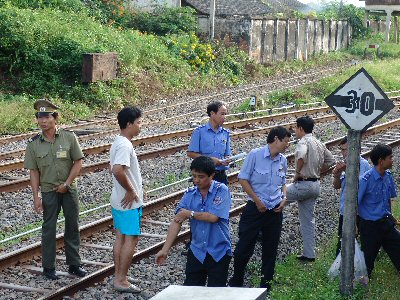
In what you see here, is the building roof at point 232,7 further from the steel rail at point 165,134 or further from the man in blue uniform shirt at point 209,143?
the man in blue uniform shirt at point 209,143

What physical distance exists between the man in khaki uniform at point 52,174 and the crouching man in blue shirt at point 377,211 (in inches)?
122

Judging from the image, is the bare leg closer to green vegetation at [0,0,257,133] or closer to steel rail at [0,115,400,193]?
steel rail at [0,115,400,193]

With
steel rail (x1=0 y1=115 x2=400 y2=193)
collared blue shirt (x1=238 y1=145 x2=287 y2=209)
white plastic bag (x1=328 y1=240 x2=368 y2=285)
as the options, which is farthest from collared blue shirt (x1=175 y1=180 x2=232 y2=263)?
steel rail (x1=0 y1=115 x2=400 y2=193)

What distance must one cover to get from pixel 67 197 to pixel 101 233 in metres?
1.91

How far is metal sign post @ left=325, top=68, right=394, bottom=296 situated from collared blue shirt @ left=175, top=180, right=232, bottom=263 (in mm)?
1660

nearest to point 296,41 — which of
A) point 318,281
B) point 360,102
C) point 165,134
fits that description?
point 165,134

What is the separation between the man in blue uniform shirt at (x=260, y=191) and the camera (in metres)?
8.36

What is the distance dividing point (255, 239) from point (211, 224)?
4.62ft

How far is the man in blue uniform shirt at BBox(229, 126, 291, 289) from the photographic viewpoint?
836 centimetres

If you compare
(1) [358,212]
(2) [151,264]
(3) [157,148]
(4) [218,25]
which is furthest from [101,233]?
(4) [218,25]

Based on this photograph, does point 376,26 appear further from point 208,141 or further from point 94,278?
point 94,278

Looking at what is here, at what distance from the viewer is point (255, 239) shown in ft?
27.6

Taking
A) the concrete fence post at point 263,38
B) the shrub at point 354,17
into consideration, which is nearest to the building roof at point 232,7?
the concrete fence post at point 263,38

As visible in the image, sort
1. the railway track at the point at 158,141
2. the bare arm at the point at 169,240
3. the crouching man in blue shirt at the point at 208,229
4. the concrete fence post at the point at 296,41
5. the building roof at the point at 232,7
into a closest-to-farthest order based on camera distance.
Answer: the bare arm at the point at 169,240
the crouching man in blue shirt at the point at 208,229
the railway track at the point at 158,141
the building roof at the point at 232,7
the concrete fence post at the point at 296,41
